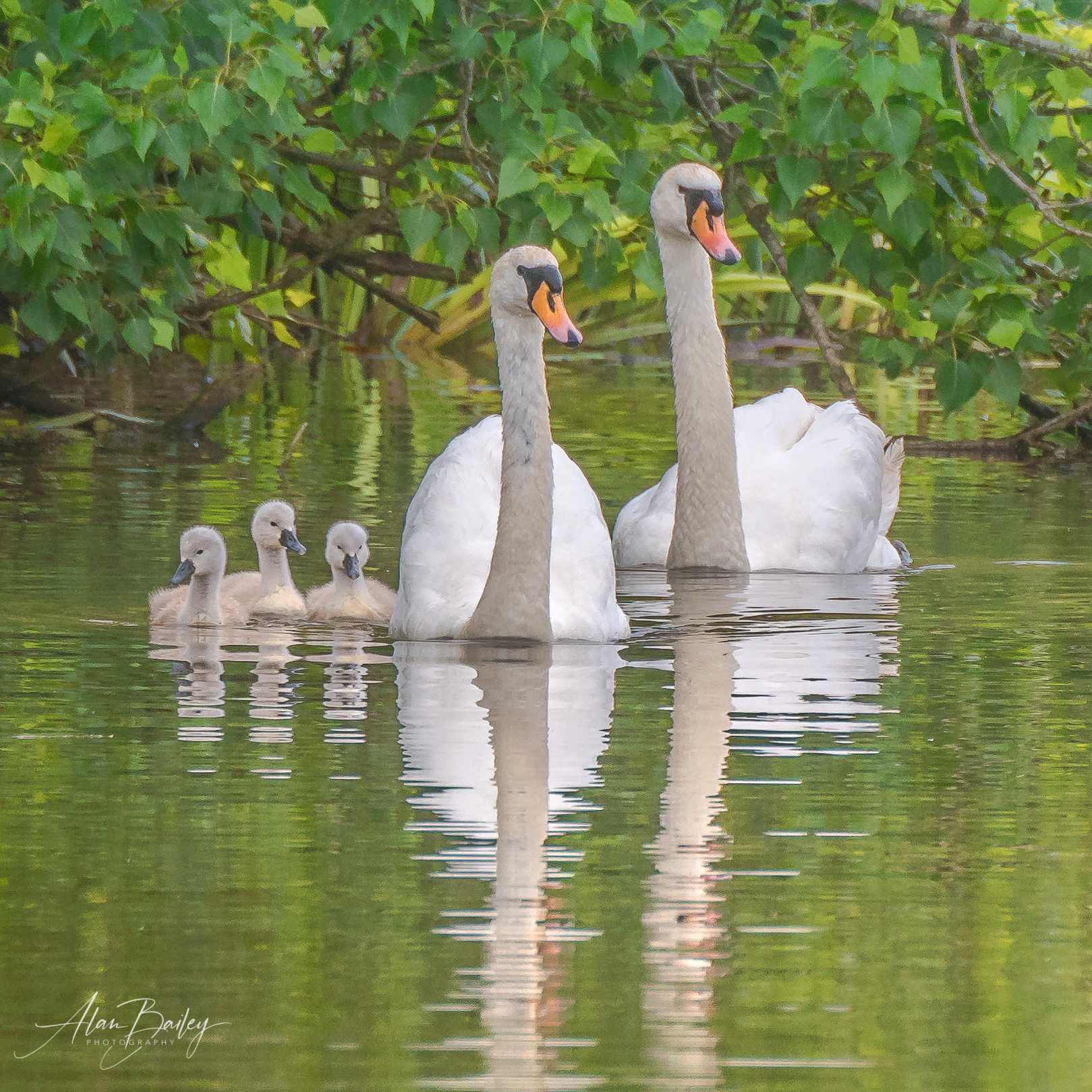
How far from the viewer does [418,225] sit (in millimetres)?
10484

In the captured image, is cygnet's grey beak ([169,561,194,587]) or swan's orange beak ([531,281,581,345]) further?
cygnet's grey beak ([169,561,194,587])

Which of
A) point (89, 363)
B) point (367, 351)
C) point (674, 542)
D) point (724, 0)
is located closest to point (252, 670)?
point (674, 542)

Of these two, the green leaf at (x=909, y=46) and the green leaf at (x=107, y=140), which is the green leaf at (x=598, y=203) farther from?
Result: the green leaf at (x=107, y=140)

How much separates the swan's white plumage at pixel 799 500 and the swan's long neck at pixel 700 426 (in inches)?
7.8

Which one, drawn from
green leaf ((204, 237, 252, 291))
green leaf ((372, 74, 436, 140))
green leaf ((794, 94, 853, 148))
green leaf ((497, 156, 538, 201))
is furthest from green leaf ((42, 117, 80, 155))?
green leaf ((794, 94, 853, 148))

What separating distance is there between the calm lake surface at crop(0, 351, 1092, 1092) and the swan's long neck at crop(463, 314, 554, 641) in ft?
0.42

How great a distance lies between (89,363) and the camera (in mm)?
16859

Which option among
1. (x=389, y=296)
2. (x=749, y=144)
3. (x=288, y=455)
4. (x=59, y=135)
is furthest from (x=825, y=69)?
(x=389, y=296)

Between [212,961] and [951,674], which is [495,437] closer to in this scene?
[951,674]

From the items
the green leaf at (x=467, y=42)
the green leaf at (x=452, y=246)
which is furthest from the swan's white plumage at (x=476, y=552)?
the green leaf at (x=452, y=246)

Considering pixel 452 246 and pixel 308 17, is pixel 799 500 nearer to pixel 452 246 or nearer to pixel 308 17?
pixel 452 246

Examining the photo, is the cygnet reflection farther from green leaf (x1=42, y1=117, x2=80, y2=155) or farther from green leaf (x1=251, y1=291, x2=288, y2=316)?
green leaf (x1=251, y1=291, x2=288, y2=316)

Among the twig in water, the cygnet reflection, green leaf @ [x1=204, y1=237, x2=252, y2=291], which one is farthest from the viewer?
the twig in water

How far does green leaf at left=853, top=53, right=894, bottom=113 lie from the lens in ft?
29.7
